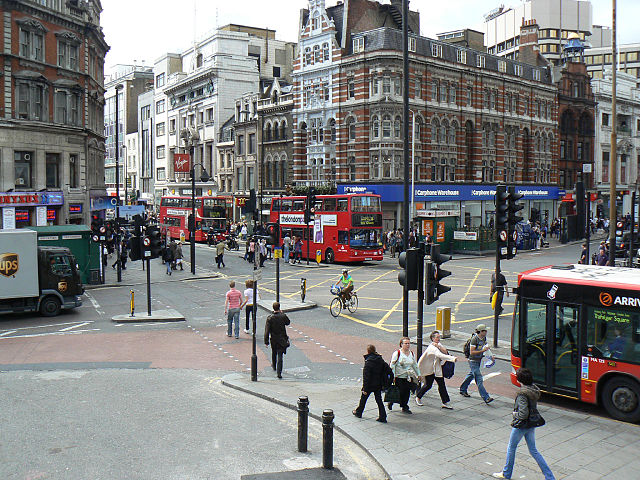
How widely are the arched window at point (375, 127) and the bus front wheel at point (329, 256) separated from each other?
50.5ft

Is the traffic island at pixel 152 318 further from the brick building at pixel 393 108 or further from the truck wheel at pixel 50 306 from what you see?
the brick building at pixel 393 108

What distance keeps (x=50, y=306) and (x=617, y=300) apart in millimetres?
18964

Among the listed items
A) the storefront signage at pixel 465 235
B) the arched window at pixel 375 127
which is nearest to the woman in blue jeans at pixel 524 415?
the storefront signage at pixel 465 235

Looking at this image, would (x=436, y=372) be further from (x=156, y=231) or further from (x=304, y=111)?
(x=304, y=111)

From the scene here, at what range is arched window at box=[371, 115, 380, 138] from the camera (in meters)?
50.8

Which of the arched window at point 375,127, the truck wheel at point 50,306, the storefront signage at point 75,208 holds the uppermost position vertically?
the arched window at point 375,127

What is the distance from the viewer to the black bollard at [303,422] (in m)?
9.05

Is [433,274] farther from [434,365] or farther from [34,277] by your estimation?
[34,277]

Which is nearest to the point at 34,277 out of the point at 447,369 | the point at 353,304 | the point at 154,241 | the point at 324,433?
the point at 154,241

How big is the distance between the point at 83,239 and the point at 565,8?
90023 mm

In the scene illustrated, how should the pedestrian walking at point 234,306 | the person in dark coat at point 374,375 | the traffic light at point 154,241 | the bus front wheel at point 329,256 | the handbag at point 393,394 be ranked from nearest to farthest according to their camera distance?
the person in dark coat at point 374,375
the handbag at point 393,394
the pedestrian walking at point 234,306
the traffic light at point 154,241
the bus front wheel at point 329,256

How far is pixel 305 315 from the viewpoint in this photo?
22.3 meters

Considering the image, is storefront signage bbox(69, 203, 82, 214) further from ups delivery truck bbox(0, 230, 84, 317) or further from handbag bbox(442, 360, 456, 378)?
handbag bbox(442, 360, 456, 378)

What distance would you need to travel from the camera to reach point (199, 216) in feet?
174
